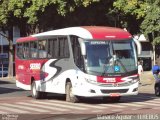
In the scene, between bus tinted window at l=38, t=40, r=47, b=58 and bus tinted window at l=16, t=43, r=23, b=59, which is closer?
bus tinted window at l=38, t=40, r=47, b=58

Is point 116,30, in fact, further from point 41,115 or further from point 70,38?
point 41,115

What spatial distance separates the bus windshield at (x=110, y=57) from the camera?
69.8 ft

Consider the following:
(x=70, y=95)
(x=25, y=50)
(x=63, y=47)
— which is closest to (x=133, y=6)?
(x=25, y=50)

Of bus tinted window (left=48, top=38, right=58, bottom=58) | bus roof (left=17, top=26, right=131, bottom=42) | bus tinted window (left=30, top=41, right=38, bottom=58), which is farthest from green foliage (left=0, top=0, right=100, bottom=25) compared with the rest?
bus roof (left=17, top=26, right=131, bottom=42)

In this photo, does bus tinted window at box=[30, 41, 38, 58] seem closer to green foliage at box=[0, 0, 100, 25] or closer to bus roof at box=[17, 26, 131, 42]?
bus roof at box=[17, 26, 131, 42]

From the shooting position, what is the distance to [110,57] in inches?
845

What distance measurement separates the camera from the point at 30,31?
178ft

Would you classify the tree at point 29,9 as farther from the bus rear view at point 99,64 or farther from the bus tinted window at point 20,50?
the bus rear view at point 99,64

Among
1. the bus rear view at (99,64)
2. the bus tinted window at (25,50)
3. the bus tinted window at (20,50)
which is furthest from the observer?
the bus tinted window at (20,50)

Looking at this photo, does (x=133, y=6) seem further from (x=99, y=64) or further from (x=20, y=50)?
(x=99, y=64)

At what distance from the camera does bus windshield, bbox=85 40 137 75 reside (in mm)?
21266

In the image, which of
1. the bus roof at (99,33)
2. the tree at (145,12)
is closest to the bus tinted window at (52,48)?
the bus roof at (99,33)

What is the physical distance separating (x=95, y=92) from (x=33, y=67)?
637cm

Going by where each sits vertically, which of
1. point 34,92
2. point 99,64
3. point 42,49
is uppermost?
point 42,49
